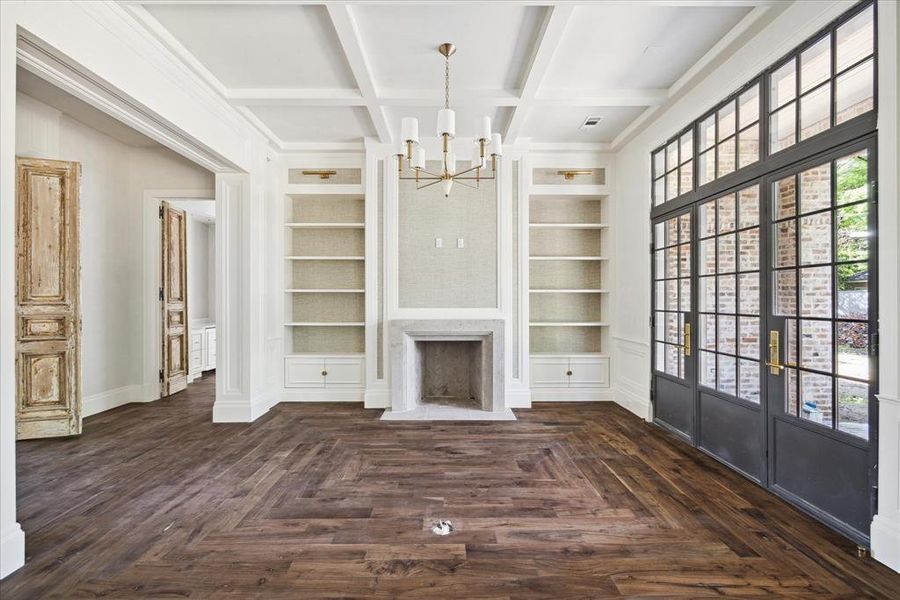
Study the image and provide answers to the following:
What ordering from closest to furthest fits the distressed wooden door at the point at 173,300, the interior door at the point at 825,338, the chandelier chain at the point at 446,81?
the interior door at the point at 825,338 → the chandelier chain at the point at 446,81 → the distressed wooden door at the point at 173,300

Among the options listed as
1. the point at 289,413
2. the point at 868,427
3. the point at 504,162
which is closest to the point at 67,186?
the point at 289,413

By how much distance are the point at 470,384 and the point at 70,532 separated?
368 cm

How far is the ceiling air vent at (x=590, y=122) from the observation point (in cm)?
422

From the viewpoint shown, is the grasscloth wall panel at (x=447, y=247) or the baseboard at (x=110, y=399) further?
the grasscloth wall panel at (x=447, y=247)

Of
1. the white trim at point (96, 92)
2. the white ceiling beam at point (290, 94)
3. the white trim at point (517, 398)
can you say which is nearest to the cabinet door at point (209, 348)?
the white trim at point (96, 92)

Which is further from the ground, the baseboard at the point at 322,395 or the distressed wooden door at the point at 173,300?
the distressed wooden door at the point at 173,300

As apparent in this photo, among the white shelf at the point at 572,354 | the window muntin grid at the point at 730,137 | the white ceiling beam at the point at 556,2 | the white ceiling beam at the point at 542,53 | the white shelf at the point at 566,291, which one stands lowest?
the white shelf at the point at 572,354

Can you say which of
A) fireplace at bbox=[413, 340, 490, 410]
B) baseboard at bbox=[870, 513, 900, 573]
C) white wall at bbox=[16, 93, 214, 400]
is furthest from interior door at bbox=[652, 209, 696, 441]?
white wall at bbox=[16, 93, 214, 400]

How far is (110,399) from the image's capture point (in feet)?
15.4

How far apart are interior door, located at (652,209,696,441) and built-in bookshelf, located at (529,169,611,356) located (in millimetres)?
1055

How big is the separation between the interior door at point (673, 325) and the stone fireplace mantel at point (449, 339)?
159cm

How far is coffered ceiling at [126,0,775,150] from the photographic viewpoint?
264 centimetres

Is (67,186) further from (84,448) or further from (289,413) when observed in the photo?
(289,413)

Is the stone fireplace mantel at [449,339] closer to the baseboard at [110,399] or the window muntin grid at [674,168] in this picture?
the window muntin grid at [674,168]
